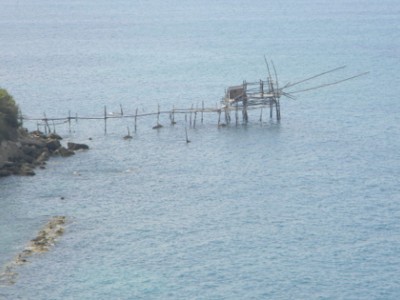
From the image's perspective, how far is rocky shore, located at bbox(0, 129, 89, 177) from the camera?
3142 inches

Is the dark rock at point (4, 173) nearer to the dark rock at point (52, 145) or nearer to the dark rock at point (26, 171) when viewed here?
the dark rock at point (26, 171)

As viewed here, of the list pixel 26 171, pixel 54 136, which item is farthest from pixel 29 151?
pixel 54 136

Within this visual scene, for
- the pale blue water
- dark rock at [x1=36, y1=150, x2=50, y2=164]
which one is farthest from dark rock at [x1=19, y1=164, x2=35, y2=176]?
dark rock at [x1=36, y1=150, x2=50, y2=164]

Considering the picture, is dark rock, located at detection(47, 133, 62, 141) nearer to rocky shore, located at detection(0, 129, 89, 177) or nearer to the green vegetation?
rocky shore, located at detection(0, 129, 89, 177)

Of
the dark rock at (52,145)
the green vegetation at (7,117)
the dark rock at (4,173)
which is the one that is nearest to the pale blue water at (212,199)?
the dark rock at (4,173)

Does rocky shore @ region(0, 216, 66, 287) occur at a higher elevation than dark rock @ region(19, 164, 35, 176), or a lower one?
lower

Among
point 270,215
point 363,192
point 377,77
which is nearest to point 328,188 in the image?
point 363,192

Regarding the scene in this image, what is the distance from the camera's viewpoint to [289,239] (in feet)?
220

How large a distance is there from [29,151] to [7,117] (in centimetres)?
362

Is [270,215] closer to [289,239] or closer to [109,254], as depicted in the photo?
[289,239]

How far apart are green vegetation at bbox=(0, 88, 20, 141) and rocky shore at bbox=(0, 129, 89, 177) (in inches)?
29.7

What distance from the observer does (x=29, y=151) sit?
83188 mm

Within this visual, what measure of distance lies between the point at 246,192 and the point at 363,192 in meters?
9.28

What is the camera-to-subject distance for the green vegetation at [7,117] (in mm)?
82500
